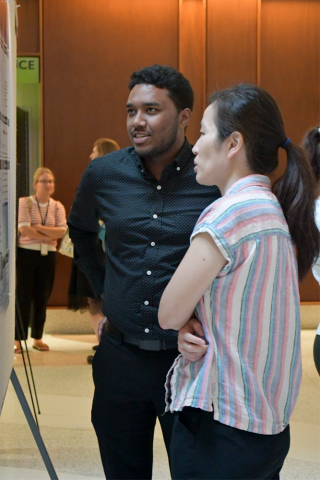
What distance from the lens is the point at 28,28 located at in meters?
5.91

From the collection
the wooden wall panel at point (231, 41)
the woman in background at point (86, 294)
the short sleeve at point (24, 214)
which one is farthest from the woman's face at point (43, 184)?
the wooden wall panel at point (231, 41)

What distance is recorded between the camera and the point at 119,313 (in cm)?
189

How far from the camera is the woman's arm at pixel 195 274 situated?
49.6 inches

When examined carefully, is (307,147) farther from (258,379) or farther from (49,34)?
(49,34)

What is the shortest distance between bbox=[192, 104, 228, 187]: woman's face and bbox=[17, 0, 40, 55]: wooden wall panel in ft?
16.4

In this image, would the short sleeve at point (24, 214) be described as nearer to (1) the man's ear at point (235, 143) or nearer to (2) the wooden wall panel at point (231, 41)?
(2) the wooden wall panel at point (231, 41)

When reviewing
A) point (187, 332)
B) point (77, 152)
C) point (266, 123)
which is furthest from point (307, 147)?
point (77, 152)

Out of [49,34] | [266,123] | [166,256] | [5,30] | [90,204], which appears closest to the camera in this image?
[266,123]

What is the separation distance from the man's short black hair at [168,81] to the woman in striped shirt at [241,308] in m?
0.56

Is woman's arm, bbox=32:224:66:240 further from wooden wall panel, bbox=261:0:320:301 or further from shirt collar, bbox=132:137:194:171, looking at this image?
shirt collar, bbox=132:137:194:171

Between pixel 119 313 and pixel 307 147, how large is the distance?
0.94m

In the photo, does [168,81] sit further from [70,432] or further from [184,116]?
[70,432]

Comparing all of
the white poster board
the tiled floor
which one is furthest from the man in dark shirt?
the tiled floor

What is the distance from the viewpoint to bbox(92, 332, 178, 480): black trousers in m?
1.82
